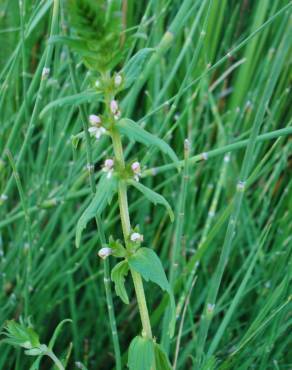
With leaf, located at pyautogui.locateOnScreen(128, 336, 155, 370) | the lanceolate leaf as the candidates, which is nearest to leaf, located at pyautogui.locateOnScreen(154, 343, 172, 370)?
leaf, located at pyautogui.locateOnScreen(128, 336, 155, 370)

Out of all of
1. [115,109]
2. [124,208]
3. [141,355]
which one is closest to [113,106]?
[115,109]

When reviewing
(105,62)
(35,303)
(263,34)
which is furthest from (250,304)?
(105,62)

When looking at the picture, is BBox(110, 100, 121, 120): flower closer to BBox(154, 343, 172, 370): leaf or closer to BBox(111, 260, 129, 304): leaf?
BBox(111, 260, 129, 304): leaf

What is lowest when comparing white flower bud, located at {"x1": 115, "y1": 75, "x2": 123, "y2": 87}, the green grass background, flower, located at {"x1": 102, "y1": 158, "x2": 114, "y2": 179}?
the green grass background

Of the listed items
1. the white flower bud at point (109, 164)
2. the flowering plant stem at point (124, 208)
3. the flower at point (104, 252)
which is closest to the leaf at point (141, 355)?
the flowering plant stem at point (124, 208)

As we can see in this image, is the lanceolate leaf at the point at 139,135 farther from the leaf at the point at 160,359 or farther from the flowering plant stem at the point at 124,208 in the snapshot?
the leaf at the point at 160,359

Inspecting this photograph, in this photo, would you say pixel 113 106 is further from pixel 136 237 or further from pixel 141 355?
pixel 141 355
